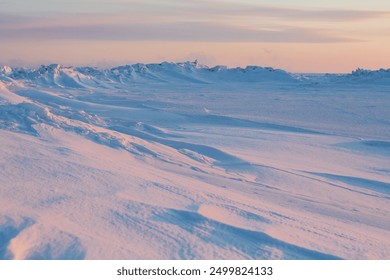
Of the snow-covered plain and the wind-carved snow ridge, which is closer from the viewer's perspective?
the snow-covered plain

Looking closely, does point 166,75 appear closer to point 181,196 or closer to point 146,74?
point 146,74

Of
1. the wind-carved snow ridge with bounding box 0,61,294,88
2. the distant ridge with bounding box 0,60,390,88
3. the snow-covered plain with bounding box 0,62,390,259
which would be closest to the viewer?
the snow-covered plain with bounding box 0,62,390,259

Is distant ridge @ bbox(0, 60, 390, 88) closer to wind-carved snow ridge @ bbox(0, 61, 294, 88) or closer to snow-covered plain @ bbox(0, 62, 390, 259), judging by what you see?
wind-carved snow ridge @ bbox(0, 61, 294, 88)

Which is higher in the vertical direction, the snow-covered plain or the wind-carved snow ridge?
the snow-covered plain

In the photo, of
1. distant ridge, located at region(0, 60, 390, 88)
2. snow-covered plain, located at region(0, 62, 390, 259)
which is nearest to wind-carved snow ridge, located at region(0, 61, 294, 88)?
distant ridge, located at region(0, 60, 390, 88)

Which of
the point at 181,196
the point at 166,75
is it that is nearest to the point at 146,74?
the point at 166,75

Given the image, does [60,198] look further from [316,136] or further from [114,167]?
[316,136]

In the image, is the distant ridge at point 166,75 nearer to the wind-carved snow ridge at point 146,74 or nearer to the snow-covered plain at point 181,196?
the wind-carved snow ridge at point 146,74

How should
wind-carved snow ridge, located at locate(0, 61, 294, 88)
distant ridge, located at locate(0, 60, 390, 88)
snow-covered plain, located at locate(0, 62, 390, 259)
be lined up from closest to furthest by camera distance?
snow-covered plain, located at locate(0, 62, 390, 259) < distant ridge, located at locate(0, 60, 390, 88) < wind-carved snow ridge, located at locate(0, 61, 294, 88)

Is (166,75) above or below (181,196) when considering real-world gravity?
below

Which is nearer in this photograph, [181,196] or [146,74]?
[181,196]

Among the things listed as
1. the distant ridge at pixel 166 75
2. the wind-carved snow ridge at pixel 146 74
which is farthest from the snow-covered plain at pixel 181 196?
the wind-carved snow ridge at pixel 146 74

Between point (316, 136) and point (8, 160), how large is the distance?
10.7 m
